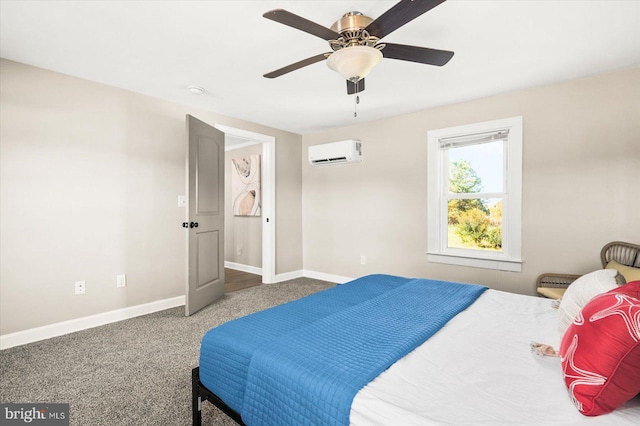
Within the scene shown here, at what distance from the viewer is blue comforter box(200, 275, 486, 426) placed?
3.49ft

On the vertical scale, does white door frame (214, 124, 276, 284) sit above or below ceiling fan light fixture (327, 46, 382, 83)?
below

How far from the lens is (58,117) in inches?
110

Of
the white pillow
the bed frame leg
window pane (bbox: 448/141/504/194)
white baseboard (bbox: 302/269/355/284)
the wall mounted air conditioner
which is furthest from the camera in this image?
white baseboard (bbox: 302/269/355/284)

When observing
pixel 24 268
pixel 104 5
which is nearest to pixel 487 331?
pixel 104 5

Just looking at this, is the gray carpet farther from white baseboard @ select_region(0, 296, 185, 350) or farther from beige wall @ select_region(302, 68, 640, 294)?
beige wall @ select_region(302, 68, 640, 294)

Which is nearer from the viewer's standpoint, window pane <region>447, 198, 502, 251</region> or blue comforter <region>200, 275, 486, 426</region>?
blue comforter <region>200, 275, 486, 426</region>

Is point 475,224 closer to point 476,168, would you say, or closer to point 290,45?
point 476,168

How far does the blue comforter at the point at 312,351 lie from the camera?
1.06 m

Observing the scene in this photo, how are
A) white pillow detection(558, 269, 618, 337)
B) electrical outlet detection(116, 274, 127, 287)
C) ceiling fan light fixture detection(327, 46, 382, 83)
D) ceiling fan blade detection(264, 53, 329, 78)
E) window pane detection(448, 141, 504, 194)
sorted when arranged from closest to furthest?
white pillow detection(558, 269, 618, 337)
ceiling fan light fixture detection(327, 46, 382, 83)
ceiling fan blade detection(264, 53, 329, 78)
electrical outlet detection(116, 274, 127, 287)
window pane detection(448, 141, 504, 194)

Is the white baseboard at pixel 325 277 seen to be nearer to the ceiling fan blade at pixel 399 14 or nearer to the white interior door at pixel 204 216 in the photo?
the white interior door at pixel 204 216

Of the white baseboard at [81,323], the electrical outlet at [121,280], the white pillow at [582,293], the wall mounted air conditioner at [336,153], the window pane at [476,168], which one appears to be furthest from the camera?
the wall mounted air conditioner at [336,153]

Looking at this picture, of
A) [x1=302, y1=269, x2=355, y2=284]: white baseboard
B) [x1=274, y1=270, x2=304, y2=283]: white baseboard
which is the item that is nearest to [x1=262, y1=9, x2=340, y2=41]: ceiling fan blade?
[x1=302, y1=269, x2=355, y2=284]: white baseboard

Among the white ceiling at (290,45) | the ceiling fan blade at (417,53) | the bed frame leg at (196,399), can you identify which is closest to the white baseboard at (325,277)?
the white ceiling at (290,45)

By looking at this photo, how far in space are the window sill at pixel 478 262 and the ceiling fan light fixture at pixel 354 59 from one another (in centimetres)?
260
